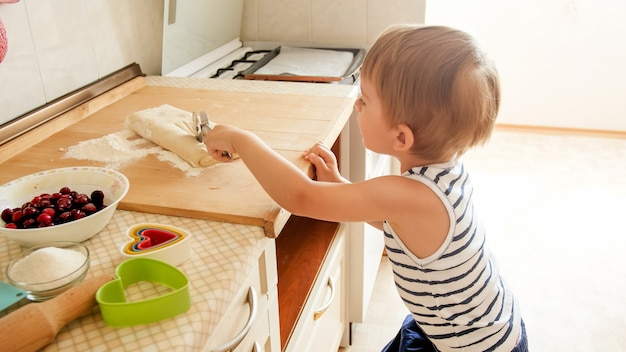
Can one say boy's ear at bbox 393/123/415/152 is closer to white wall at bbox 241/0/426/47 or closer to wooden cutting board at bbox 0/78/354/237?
wooden cutting board at bbox 0/78/354/237

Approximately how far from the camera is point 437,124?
84 centimetres

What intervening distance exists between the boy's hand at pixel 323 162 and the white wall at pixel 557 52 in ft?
8.19

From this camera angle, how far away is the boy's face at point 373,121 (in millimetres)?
884

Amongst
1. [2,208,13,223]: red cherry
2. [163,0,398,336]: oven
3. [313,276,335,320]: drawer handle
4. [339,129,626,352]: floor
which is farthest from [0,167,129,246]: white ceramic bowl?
[339,129,626,352]: floor

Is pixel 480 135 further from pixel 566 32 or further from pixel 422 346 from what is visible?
pixel 566 32

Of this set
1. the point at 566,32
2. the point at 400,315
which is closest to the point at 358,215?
the point at 400,315

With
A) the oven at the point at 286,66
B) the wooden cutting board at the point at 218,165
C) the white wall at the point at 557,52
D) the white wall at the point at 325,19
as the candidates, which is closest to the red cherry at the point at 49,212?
the wooden cutting board at the point at 218,165

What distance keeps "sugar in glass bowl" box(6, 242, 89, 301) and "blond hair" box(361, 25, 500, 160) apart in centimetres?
48

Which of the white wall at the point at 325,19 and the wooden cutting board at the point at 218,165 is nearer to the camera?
the wooden cutting board at the point at 218,165

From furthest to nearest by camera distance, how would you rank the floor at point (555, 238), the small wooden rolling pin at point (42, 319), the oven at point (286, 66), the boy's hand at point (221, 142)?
the floor at point (555, 238), the oven at point (286, 66), the boy's hand at point (221, 142), the small wooden rolling pin at point (42, 319)

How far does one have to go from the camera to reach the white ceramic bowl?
2.53 ft

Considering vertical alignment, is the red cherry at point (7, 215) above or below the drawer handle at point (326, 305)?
above

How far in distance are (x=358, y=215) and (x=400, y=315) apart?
3.77ft

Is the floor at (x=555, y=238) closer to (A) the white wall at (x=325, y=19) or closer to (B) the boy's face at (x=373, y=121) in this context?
(A) the white wall at (x=325, y=19)
